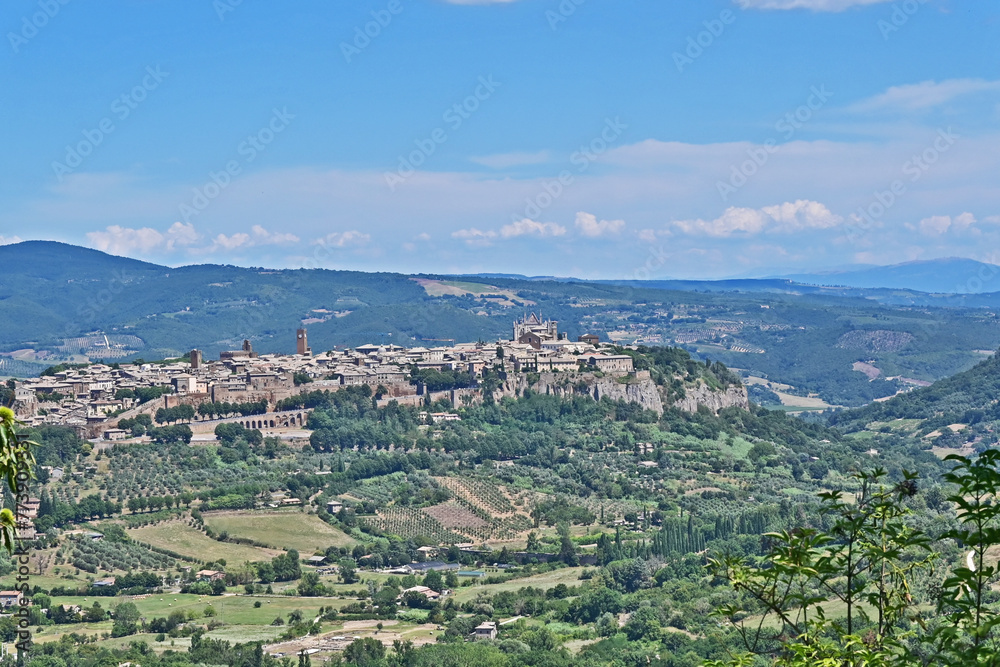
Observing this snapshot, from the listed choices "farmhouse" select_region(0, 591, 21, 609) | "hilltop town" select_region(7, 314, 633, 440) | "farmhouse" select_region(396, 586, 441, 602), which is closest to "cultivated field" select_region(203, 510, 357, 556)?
"farmhouse" select_region(396, 586, 441, 602)

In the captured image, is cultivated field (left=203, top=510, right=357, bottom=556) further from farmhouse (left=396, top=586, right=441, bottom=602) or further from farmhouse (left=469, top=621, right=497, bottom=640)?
farmhouse (left=469, top=621, right=497, bottom=640)

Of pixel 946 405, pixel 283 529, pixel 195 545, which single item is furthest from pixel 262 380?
pixel 946 405

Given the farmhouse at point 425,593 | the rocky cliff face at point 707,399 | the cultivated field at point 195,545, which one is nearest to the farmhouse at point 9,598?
the cultivated field at point 195,545

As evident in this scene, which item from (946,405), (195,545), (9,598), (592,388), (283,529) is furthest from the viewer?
(946,405)

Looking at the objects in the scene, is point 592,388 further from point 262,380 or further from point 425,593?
point 425,593

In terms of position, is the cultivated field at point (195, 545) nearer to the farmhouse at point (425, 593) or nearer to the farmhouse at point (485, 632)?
the farmhouse at point (425, 593)

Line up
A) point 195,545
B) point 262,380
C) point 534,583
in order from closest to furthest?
point 534,583 < point 195,545 < point 262,380
